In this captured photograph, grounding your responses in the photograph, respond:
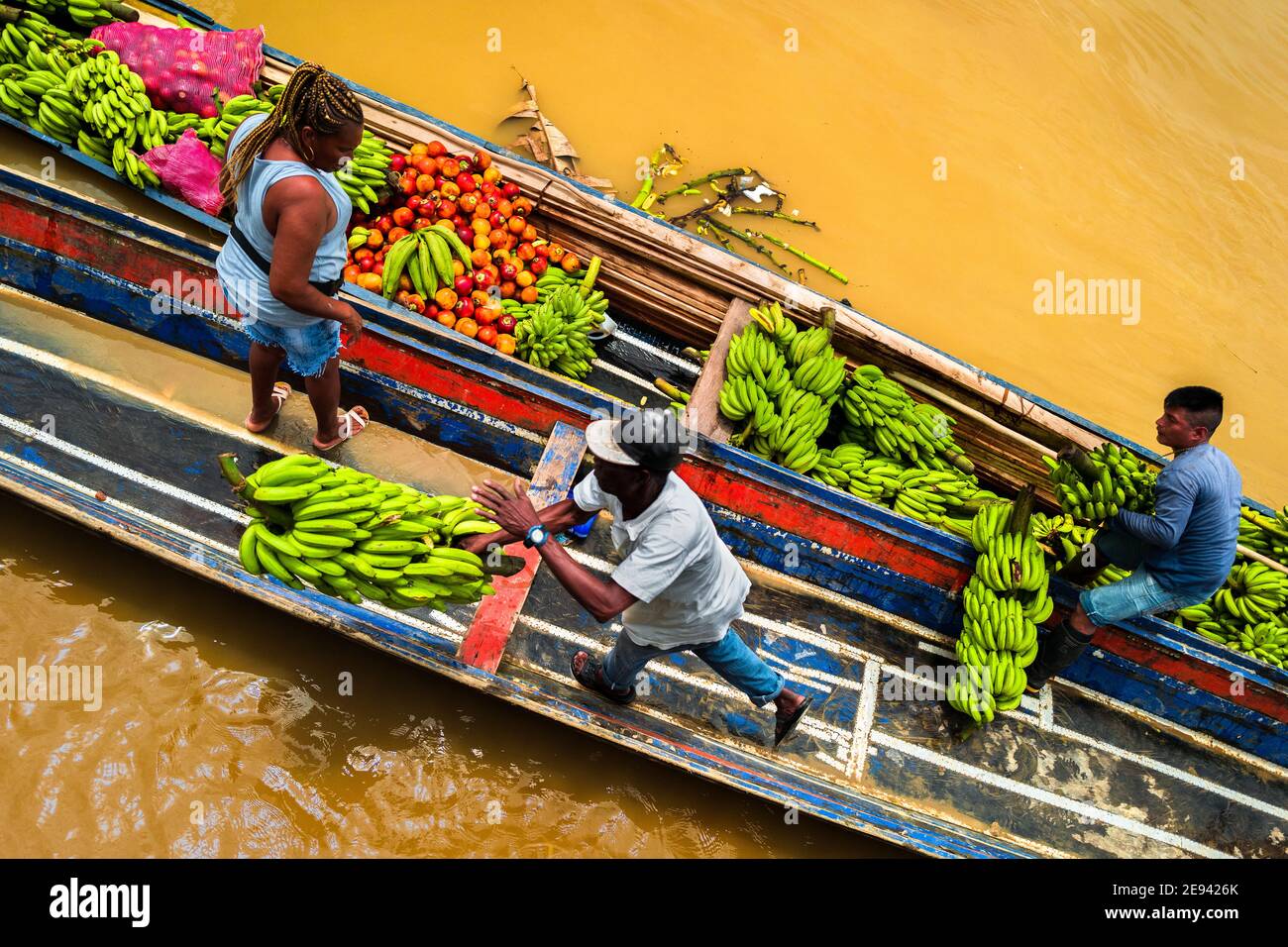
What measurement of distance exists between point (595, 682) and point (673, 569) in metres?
1.40

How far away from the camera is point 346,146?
3.52 metres

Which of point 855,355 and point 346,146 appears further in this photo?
point 855,355

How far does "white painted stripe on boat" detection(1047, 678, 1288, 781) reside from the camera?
529cm

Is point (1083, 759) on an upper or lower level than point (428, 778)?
upper

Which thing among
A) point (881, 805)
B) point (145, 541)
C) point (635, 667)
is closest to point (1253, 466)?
point (881, 805)

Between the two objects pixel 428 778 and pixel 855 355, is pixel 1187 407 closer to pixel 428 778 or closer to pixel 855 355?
pixel 855 355

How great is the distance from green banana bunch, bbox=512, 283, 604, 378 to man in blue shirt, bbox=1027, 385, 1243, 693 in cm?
312

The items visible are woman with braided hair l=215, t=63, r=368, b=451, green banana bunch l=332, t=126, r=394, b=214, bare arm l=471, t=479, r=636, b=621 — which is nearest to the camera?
bare arm l=471, t=479, r=636, b=621

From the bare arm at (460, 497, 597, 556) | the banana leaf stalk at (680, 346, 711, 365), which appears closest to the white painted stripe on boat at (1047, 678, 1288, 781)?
the banana leaf stalk at (680, 346, 711, 365)

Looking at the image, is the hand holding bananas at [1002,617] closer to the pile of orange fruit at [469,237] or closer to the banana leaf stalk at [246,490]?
the pile of orange fruit at [469,237]

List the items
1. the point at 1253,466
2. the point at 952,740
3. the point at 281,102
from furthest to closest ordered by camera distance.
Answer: the point at 1253,466 → the point at 952,740 → the point at 281,102

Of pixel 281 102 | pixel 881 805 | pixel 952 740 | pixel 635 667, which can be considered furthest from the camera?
pixel 952 740

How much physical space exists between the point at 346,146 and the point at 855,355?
3.39 meters

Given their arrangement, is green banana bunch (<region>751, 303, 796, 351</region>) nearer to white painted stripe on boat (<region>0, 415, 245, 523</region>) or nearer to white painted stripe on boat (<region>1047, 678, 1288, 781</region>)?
white painted stripe on boat (<region>1047, 678, 1288, 781</region>)
